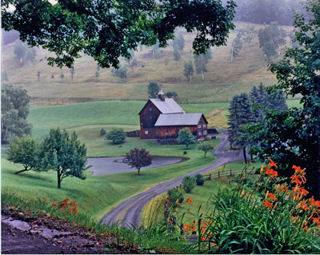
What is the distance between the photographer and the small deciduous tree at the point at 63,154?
4145 millimetres

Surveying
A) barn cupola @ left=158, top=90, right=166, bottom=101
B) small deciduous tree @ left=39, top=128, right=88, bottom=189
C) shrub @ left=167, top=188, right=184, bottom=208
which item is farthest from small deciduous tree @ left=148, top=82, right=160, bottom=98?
shrub @ left=167, top=188, right=184, bottom=208

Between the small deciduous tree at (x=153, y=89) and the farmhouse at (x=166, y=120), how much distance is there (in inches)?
4.2

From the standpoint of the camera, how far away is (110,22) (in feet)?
13.4

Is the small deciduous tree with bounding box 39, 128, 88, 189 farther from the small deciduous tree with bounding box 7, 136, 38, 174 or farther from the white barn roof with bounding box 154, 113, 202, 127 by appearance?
the white barn roof with bounding box 154, 113, 202, 127

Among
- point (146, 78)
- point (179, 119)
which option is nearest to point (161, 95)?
point (146, 78)

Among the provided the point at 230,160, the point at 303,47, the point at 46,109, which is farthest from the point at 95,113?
the point at 303,47

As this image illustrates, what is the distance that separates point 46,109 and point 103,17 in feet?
5.10

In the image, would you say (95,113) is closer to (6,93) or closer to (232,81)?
(6,93)

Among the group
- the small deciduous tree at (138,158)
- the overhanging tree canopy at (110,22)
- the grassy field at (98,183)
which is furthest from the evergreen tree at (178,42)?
the small deciduous tree at (138,158)

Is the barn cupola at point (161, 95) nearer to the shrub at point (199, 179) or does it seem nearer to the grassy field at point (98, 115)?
the grassy field at point (98, 115)

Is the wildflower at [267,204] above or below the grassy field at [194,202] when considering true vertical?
above

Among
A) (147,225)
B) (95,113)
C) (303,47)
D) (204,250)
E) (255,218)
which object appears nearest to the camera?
(255,218)

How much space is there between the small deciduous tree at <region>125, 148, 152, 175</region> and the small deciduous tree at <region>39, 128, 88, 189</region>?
0.62 metres

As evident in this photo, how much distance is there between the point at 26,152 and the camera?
4.15 m
